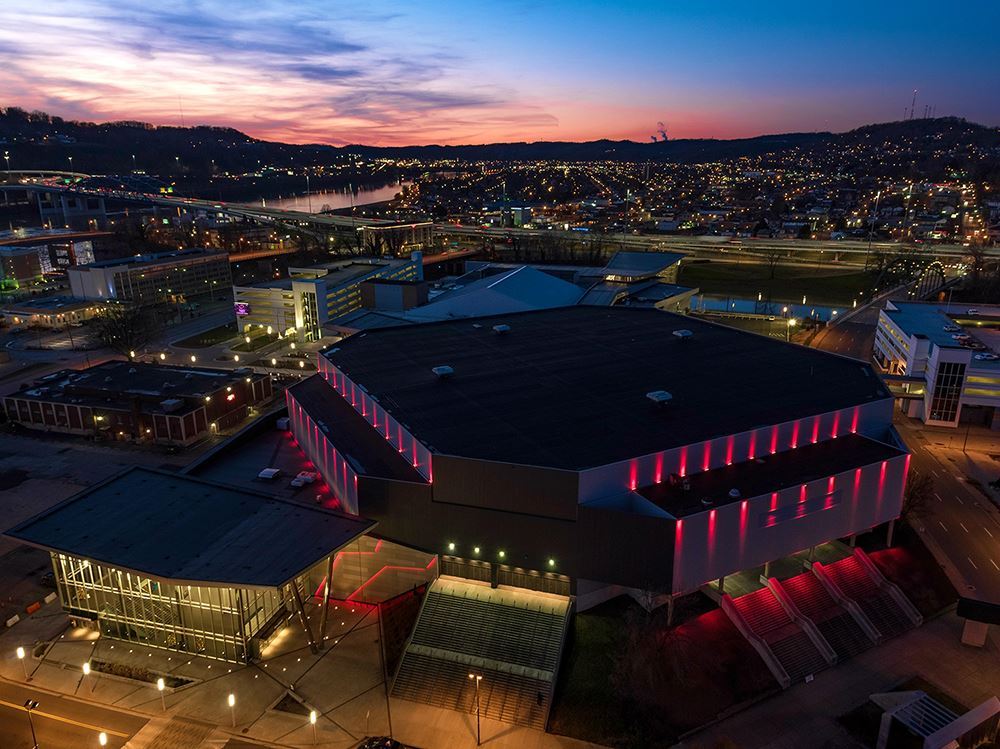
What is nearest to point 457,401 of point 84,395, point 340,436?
point 340,436

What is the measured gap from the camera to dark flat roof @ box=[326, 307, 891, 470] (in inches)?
1082

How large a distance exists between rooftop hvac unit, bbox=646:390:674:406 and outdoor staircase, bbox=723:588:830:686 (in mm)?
8905

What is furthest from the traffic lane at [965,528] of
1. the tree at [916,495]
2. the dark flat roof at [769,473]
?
the dark flat roof at [769,473]

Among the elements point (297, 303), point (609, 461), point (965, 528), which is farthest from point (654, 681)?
point (297, 303)

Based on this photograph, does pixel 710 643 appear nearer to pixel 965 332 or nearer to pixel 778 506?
pixel 778 506

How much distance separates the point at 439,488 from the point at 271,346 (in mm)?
48580

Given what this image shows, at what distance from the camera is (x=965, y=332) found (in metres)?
53.4

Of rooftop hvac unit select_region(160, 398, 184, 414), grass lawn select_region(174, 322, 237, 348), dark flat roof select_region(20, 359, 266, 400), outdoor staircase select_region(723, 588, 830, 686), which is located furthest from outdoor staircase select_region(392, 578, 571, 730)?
grass lawn select_region(174, 322, 237, 348)

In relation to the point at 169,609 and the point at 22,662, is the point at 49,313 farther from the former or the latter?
the point at 169,609

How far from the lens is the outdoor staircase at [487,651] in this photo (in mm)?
22828

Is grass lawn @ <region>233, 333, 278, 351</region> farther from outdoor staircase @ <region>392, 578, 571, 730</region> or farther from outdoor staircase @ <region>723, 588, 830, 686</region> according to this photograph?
outdoor staircase @ <region>723, 588, 830, 686</region>

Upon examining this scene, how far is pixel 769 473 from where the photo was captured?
27.6 meters

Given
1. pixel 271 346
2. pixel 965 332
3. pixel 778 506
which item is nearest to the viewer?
pixel 778 506

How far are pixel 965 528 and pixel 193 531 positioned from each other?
3648 cm
